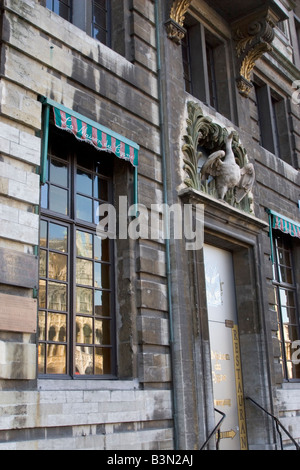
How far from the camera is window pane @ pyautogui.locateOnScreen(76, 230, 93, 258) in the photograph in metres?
8.44

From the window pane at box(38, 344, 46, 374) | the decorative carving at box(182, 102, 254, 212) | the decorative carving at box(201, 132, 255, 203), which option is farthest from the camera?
the decorative carving at box(201, 132, 255, 203)

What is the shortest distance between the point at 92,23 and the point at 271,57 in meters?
6.29

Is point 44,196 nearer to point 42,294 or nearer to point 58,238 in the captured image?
point 58,238

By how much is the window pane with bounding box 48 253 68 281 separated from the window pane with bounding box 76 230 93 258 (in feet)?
1.18

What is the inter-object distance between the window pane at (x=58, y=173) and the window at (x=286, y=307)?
619 cm

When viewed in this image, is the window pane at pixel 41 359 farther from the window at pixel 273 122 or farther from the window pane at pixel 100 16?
the window at pixel 273 122

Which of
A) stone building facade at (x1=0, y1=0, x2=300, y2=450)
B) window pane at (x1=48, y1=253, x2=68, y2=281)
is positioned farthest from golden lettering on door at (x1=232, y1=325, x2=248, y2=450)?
window pane at (x1=48, y1=253, x2=68, y2=281)

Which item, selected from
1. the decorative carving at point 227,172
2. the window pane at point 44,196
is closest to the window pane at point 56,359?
the window pane at point 44,196

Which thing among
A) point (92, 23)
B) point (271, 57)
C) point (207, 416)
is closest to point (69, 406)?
point (207, 416)

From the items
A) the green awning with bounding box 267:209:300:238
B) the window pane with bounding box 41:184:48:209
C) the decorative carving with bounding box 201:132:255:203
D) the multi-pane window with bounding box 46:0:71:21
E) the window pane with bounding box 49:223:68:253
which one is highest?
the multi-pane window with bounding box 46:0:71:21

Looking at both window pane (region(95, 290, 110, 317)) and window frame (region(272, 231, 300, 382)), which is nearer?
window pane (region(95, 290, 110, 317))

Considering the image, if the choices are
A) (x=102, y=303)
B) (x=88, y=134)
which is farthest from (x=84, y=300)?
(x=88, y=134)

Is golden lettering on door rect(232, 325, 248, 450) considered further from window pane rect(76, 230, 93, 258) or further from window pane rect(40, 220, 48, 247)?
window pane rect(40, 220, 48, 247)

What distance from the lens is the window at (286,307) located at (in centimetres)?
1271
